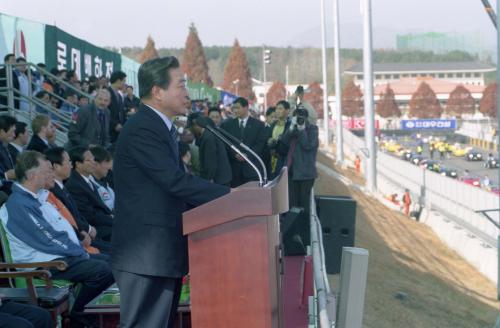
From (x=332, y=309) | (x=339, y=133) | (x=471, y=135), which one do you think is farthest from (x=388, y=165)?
(x=471, y=135)

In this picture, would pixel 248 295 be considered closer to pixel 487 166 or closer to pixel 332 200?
pixel 332 200

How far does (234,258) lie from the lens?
391 centimetres

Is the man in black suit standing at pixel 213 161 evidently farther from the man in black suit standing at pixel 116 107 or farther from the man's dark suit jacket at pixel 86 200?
the man's dark suit jacket at pixel 86 200

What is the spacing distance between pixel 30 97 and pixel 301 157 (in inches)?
155

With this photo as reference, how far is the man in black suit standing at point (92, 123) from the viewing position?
1091cm

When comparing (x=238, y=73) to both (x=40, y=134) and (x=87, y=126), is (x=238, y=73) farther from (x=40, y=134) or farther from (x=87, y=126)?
(x=40, y=134)

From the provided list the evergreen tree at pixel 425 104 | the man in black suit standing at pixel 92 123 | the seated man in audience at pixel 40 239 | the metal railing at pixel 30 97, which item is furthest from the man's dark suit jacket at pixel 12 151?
the evergreen tree at pixel 425 104

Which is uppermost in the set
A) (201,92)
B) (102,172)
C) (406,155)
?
(201,92)

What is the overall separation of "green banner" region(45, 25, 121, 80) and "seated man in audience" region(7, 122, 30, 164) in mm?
6949

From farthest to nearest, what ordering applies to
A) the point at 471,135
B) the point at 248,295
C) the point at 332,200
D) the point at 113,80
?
the point at 471,135, the point at 113,80, the point at 332,200, the point at 248,295

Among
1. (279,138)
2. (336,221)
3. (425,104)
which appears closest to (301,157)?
(279,138)

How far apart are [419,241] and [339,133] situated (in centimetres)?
1716

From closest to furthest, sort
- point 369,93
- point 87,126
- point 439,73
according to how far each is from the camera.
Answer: point 87,126
point 369,93
point 439,73

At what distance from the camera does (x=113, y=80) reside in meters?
12.9
